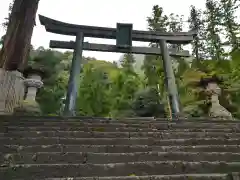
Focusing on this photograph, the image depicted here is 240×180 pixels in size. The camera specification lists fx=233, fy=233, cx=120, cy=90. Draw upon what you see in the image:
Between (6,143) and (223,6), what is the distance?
75.3ft

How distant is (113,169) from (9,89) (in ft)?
14.2

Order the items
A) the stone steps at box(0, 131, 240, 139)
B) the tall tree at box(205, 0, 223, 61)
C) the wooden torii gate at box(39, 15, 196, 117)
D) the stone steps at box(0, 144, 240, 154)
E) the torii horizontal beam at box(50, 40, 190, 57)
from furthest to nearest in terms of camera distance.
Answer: the tall tree at box(205, 0, 223, 61)
the torii horizontal beam at box(50, 40, 190, 57)
the wooden torii gate at box(39, 15, 196, 117)
the stone steps at box(0, 131, 240, 139)
the stone steps at box(0, 144, 240, 154)

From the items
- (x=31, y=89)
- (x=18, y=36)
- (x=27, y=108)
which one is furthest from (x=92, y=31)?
(x=27, y=108)

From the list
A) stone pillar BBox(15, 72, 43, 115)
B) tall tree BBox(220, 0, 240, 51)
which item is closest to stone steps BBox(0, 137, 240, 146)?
stone pillar BBox(15, 72, 43, 115)

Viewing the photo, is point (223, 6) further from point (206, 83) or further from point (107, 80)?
point (206, 83)

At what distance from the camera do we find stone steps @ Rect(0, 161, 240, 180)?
2.18 meters

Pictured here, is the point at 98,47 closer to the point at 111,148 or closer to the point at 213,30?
the point at 111,148

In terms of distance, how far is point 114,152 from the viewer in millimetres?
2842

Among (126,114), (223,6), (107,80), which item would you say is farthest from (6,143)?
(223,6)

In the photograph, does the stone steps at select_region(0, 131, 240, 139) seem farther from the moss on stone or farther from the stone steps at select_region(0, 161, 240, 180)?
the moss on stone

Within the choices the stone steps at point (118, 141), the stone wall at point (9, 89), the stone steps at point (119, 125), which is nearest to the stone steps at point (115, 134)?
the stone steps at point (118, 141)

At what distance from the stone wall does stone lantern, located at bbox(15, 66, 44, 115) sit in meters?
0.89

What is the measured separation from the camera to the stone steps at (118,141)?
304 cm

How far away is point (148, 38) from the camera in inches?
332
